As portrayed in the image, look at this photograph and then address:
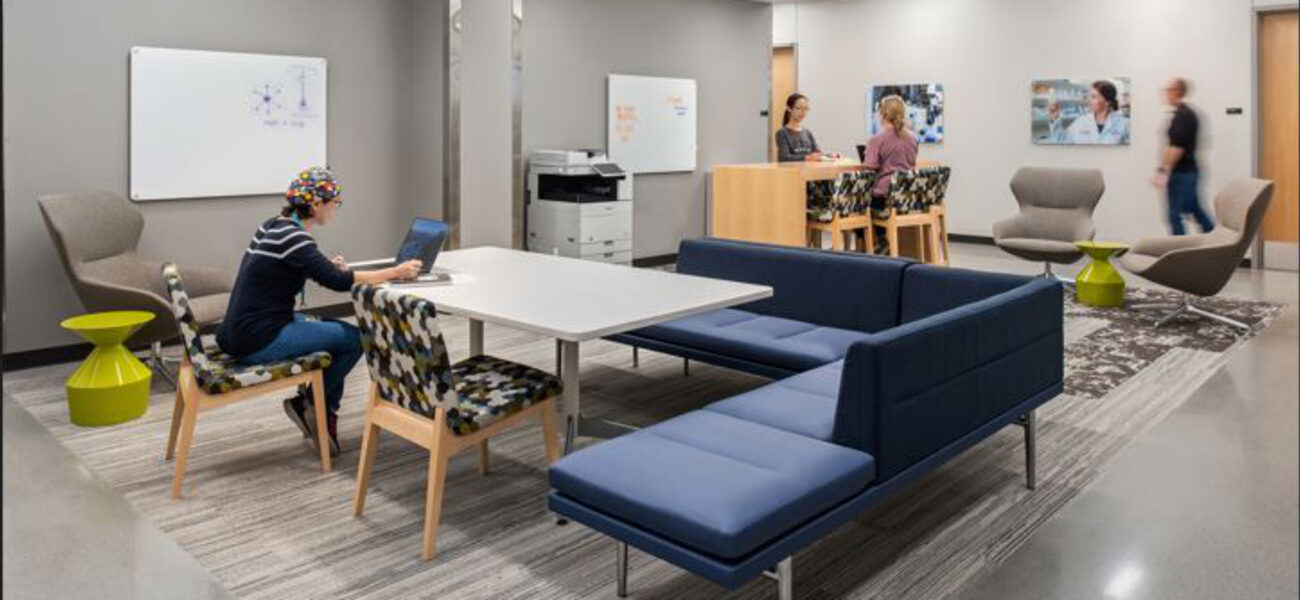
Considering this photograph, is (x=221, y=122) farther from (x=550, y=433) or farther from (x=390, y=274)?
(x=550, y=433)

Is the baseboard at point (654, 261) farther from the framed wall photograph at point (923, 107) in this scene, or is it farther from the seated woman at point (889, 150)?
the framed wall photograph at point (923, 107)

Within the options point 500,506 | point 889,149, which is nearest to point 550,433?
point 500,506

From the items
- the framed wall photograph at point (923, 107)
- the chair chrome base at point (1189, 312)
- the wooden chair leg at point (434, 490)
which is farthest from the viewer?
the framed wall photograph at point (923, 107)

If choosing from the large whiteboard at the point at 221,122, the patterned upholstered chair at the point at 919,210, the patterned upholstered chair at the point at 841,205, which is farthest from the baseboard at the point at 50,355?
the patterned upholstered chair at the point at 919,210

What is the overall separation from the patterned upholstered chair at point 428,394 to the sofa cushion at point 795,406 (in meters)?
0.56

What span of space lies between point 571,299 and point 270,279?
1008mm

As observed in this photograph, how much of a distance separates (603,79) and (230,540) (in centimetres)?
527

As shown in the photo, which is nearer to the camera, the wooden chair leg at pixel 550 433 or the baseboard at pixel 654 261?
the wooden chair leg at pixel 550 433

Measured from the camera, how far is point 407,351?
2.62 m

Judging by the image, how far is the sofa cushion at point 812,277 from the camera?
3871 millimetres

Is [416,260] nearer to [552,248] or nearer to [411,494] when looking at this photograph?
[411,494]

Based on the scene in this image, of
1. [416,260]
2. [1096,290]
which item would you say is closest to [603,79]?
[1096,290]

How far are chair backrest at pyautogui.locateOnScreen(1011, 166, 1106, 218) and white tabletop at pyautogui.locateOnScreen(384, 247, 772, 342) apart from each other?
4201 millimetres

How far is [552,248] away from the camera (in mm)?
6836
